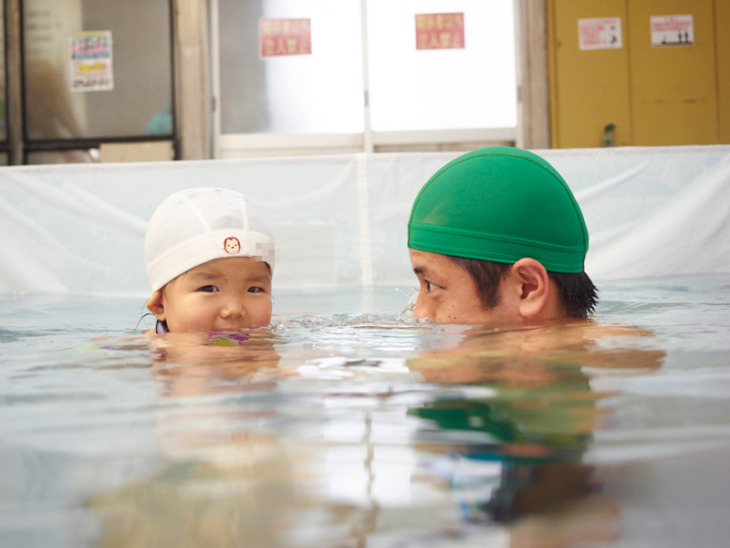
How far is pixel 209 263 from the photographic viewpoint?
2203mm

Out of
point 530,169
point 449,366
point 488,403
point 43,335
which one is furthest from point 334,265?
point 488,403

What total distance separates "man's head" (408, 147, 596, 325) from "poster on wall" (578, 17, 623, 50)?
5368 mm

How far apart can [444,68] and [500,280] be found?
17.4ft

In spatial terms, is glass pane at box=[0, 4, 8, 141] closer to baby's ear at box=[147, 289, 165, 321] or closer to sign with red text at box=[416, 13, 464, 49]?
sign with red text at box=[416, 13, 464, 49]

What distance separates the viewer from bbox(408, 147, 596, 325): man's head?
1763mm

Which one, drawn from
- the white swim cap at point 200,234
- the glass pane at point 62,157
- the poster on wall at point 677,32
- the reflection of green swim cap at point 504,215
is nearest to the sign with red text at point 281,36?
the glass pane at point 62,157

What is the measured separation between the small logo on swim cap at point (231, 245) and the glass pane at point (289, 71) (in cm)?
474

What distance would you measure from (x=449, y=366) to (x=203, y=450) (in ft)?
1.76

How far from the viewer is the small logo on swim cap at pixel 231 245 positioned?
87.4 inches

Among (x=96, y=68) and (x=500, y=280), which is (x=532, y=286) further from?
(x=96, y=68)

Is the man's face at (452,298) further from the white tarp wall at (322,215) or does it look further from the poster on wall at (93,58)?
the poster on wall at (93,58)

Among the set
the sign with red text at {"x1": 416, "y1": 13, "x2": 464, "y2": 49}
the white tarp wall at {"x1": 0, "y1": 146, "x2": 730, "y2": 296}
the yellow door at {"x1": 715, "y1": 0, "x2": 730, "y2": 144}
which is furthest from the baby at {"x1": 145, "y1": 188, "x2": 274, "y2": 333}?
the yellow door at {"x1": 715, "y1": 0, "x2": 730, "y2": 144}

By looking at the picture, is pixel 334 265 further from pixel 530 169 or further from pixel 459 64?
pixel 459 64

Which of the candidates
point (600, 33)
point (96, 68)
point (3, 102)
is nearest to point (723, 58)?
point (600, 33)
